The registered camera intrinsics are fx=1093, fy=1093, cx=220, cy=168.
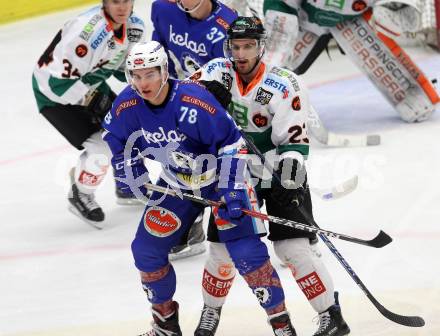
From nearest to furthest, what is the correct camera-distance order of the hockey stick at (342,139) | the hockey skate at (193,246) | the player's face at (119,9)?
the hockey skate at (193,246), the player's face at (119,9), the hockey stick at (342,139)

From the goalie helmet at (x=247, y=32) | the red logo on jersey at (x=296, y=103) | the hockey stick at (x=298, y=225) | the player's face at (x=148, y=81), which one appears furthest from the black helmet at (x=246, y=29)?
the hockey stick at (x=298, y=225)

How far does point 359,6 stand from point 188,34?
189 cm

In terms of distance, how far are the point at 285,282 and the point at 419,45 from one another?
14.9ft

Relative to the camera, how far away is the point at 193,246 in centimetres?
493

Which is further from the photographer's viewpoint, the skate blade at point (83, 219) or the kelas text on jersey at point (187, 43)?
the skate blade at point (83, 219)

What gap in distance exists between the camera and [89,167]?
5.36 meters

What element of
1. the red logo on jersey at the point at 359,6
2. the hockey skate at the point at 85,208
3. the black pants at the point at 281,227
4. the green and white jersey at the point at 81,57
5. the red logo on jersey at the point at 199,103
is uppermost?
the red logo on jersey at the point at 199,103

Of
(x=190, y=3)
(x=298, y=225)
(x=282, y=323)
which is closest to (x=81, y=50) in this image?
(x=190, y=3)

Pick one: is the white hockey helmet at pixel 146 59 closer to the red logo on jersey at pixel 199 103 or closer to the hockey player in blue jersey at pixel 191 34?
the red logo on jersey at pixel 199 103

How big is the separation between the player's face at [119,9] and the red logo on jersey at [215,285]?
1831 millimetres

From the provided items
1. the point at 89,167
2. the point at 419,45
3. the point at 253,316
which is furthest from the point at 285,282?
the point at 419,45

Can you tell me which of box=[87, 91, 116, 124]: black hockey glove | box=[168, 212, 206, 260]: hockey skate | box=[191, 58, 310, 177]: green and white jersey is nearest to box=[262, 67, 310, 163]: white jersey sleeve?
box=[191, 58, 310, 177]: green and white jersey

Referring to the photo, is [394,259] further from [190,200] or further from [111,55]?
[111,55]

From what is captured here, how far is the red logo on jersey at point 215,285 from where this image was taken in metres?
3.84
